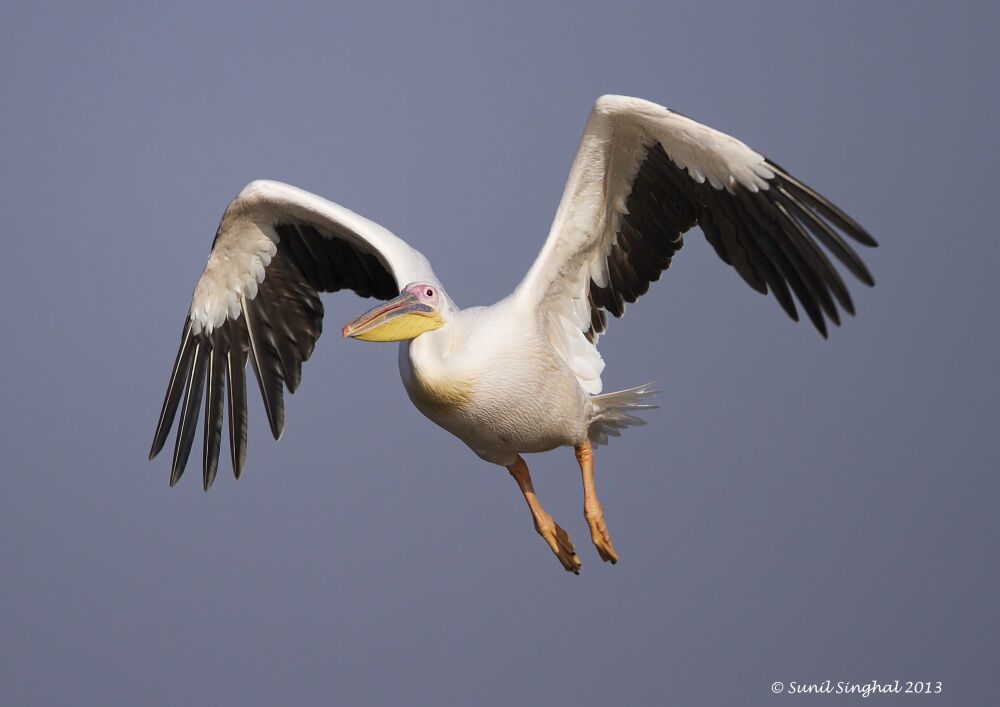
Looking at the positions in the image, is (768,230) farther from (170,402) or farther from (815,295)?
(170,402)

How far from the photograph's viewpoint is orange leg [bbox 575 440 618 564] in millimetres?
8227

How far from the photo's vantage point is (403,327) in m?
7.40

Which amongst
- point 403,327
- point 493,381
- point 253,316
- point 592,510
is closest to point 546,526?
point 592,510

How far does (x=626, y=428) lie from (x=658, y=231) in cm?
123

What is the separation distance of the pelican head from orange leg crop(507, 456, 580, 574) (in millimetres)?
1418

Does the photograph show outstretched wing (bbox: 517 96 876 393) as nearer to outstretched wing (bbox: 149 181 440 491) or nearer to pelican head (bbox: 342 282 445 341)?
pelican head (bbox: 342 282 445 341)

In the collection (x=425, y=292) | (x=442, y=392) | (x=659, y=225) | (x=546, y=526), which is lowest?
(x=546, y=526)

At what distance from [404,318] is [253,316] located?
78.3 inches

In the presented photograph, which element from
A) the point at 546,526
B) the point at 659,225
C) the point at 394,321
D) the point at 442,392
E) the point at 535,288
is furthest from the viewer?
the point at 546,526

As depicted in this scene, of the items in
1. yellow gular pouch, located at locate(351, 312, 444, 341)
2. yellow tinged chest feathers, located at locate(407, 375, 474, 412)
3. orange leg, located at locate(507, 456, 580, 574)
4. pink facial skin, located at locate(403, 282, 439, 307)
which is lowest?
orange leg, located at locate(507, 456, 580, 574)

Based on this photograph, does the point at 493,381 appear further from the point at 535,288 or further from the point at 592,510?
the point at 592,510

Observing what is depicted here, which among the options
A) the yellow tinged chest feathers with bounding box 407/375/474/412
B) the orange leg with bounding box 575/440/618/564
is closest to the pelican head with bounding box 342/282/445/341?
the yellow tinged chest feathers with bounding box 407/375/474/412

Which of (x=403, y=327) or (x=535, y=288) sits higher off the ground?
(x=535, y=288)

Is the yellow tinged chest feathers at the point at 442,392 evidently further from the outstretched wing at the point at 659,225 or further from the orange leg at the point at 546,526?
the orange leg at the point at 546,526
